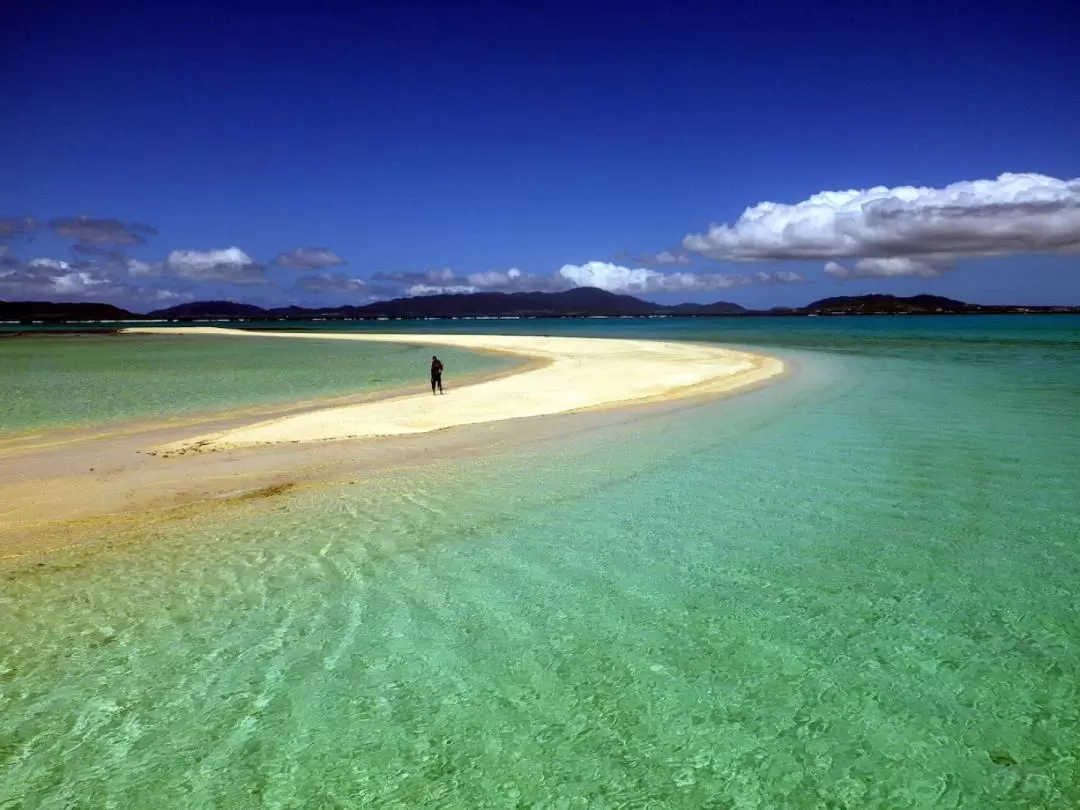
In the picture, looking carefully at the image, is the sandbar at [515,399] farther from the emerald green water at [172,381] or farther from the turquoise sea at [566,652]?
the turquoise sea at [566,652]

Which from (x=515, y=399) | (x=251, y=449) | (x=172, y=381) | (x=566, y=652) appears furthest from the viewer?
(x=172, y=381)

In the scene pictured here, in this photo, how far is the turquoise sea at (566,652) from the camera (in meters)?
4.70

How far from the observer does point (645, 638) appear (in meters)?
6.57

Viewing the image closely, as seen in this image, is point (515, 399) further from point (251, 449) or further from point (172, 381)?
point (172, 381)

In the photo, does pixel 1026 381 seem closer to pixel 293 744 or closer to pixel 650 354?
pixel 650 354

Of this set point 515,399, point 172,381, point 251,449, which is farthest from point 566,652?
point 172,381

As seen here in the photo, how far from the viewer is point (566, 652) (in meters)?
6.35

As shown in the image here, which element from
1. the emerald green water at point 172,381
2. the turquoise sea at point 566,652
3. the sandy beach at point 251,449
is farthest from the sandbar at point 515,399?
the turquoise sea at point 566,652

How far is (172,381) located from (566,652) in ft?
104

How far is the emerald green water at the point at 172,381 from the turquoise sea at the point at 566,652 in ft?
47.5

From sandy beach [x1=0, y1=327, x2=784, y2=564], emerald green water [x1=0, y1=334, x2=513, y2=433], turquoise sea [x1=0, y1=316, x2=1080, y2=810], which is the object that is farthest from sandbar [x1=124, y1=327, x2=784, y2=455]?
turquoise sea [x1=0, y1=316, x2=1080, y2=810]

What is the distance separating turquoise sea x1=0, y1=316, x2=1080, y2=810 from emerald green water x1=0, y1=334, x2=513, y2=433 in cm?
1448

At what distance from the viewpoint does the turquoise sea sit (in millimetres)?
4703

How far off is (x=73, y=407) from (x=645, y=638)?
76.6 ft
